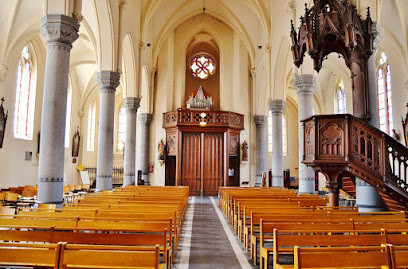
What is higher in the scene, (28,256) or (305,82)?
(305,82)

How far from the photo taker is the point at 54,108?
27.5 ft

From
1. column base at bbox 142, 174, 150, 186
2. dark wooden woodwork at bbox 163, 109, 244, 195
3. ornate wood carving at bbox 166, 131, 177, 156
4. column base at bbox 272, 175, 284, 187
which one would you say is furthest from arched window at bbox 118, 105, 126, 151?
column base at bbox 272, 175, 284, 187

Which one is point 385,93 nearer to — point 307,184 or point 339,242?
point 307,184

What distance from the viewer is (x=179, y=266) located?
17.7ft

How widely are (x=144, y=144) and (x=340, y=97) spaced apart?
15.4m

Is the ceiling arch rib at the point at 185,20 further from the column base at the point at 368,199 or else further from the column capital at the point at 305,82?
the column base at the point at 368,199

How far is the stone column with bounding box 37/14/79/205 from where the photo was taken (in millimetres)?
8203

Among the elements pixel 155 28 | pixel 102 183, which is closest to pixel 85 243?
pixel 102 183

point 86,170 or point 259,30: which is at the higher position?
→ point 259,30

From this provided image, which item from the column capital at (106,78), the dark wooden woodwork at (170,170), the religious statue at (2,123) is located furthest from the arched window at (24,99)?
the dark wooden woodwork at (170,170)

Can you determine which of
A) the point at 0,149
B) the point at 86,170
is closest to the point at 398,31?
the point at 0,149

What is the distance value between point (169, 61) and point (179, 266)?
1995cm

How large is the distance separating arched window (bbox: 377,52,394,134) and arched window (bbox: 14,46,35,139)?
20340mm

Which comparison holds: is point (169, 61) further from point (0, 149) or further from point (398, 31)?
point (398, 31)
